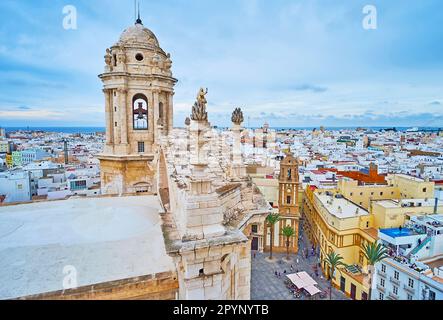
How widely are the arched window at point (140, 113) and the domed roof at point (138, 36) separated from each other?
3231 mm

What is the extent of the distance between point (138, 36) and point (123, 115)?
4814 mm

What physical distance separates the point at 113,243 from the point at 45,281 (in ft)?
5.98

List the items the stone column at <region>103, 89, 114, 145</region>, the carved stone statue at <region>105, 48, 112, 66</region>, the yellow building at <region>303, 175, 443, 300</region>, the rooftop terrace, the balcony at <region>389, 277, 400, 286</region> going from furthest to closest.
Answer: the rooftop terrace → the yellow building at <region>303, 175, 443, 300</region> → the balcony at <region>389, 277, 400, 286</region> → the stone column at <region>103, 89, 114, 145</region> → the carved stone statue at <region>105, 48, 112, 66</region>

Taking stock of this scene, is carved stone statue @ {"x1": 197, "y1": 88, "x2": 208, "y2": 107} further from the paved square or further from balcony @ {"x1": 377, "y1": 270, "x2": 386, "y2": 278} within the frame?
balcony @ {"x1": 377, "y1": 270, "x2": 386, "y2": 278}

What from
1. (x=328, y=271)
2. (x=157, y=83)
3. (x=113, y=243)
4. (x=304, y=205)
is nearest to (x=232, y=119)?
(x=113, y=243)

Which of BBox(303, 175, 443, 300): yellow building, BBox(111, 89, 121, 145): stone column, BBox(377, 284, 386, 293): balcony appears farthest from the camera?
BBox(303, 175, 443, 300): yellow building

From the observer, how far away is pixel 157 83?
1648cm

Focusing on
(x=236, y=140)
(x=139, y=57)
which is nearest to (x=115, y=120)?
(x=139, y=57)

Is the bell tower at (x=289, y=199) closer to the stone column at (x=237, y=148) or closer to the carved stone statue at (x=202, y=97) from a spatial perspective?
the stone column at (x=237, y=148)

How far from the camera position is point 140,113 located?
17.3 meters

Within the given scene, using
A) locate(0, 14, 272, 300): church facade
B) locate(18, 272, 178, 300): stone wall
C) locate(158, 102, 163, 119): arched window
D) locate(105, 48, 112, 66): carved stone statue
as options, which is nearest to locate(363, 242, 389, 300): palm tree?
locate(0, 14, 272, 300): church facade

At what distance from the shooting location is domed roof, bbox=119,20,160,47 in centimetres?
1625

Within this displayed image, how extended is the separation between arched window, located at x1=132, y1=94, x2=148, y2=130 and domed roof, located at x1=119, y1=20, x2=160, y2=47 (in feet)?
10.6

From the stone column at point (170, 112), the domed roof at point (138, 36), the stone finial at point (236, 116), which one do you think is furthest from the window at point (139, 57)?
the stone finial at point (236, 116)
